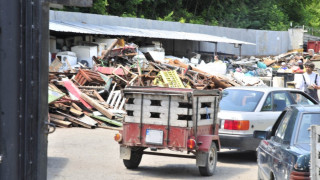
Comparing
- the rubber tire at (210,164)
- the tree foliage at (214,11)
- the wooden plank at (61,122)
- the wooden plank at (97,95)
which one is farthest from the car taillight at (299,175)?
the tree foliage at (214,11)

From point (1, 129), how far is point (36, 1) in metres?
0.82

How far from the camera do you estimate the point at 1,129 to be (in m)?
3.45

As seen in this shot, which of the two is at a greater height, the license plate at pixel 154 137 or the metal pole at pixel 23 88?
the metal pole at pixel 23 88

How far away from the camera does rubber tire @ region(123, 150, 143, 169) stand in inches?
417

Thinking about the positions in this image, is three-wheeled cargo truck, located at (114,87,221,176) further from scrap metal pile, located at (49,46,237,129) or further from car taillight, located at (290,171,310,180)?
scrap metal pile, located at (49,46,237,129)

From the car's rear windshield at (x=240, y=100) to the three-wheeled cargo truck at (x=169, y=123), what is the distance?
1.54 meters

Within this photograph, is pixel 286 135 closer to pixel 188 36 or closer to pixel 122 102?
pixel 122 102

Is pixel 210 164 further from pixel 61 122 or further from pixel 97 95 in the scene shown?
pixel 97 95

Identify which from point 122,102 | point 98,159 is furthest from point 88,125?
point 98,159

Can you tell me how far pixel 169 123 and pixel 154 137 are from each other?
37 cm

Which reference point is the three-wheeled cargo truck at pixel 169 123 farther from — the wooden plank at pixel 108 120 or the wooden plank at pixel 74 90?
the wooden plank at pixel 74 90

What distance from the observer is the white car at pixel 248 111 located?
36.7 feet

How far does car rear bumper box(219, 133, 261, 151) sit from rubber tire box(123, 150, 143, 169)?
1737 millimetres

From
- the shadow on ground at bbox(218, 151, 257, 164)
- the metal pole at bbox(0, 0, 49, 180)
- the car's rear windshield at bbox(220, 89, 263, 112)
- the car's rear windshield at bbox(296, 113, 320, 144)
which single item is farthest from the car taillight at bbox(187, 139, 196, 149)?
the metal pole at bbox(0, 0, 49, 180)
